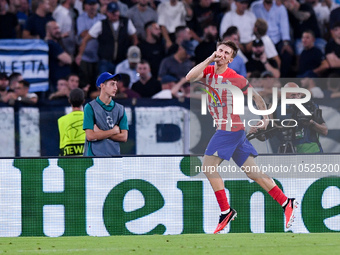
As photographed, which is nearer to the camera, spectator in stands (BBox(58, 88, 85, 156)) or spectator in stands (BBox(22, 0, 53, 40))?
spectator in stands (BBox(58, 88, 85, 156))

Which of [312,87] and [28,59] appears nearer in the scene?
[312,87]

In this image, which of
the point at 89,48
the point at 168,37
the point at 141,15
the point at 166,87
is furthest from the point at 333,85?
the point at 89,48

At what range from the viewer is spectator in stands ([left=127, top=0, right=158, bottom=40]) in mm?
13445

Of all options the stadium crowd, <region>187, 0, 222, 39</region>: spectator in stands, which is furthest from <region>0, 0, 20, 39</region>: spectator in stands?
<region>187, 0, 222, 39</region>: spectator in stands

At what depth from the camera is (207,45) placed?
13.1 m

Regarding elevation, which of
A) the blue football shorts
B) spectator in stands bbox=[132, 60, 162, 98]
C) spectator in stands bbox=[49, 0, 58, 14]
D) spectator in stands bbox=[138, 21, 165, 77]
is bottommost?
the blue football shorts

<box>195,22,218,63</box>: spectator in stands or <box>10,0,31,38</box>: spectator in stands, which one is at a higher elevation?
<box>10,0,31,38</box>: spectator in stands

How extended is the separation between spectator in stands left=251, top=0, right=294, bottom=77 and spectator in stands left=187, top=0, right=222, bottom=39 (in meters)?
0.72

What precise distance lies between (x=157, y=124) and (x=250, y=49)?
2.84 metres

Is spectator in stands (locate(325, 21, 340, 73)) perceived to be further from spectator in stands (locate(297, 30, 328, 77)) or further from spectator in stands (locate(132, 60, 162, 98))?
spectator in stands (locate(132, 60, 162, 98))

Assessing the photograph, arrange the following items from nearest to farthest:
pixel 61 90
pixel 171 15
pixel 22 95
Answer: pixel 22 95, pixel 61 90, pixel 171 15

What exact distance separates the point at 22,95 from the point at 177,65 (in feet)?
9.23

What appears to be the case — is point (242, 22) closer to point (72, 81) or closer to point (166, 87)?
point (166, 87)

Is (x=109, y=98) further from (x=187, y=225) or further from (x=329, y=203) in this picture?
(x=329, y=203)
